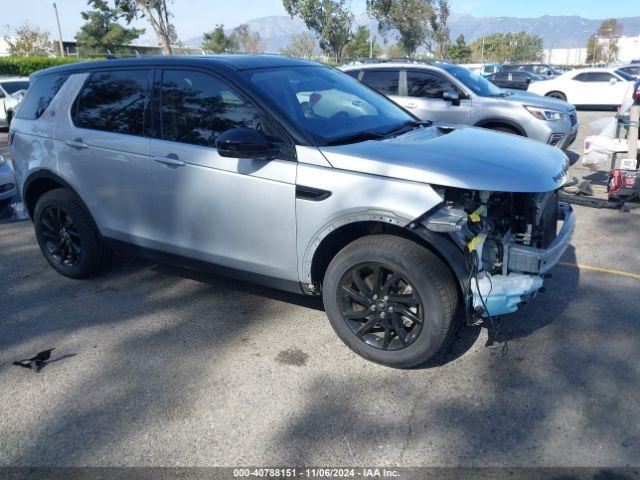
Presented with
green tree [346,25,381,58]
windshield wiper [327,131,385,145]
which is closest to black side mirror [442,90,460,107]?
windshield wiper [327,131,385,145]

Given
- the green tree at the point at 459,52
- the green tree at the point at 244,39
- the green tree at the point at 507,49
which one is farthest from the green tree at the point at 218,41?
the green tree at the point at 507,49

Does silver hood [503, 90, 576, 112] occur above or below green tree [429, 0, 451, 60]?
below

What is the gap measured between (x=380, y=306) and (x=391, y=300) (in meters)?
0.08

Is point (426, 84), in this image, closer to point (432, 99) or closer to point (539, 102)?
point (432, 99)

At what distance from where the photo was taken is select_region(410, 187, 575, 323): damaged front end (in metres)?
3.02

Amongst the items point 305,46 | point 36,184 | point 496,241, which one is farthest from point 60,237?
point 305,46

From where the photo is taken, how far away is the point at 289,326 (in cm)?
395

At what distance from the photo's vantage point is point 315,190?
10.7ft

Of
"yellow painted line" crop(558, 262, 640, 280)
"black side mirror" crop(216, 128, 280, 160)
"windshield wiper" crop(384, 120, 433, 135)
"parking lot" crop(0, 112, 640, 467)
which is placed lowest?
"yellow painted line" crop(558, 262, 640, 280)

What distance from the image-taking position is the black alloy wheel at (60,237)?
4730 millimetres

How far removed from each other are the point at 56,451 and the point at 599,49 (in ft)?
278

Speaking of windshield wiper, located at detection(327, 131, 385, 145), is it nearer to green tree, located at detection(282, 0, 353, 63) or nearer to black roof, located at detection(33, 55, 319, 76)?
black roof, located at detection(33, 55, 319, 76)

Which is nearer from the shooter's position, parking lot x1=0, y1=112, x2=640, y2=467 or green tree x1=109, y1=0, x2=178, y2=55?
parking lot x1=0, y1=112, x2=640, y2=467

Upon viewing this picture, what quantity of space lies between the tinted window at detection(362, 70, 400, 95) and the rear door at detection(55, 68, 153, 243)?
5.89 meters
